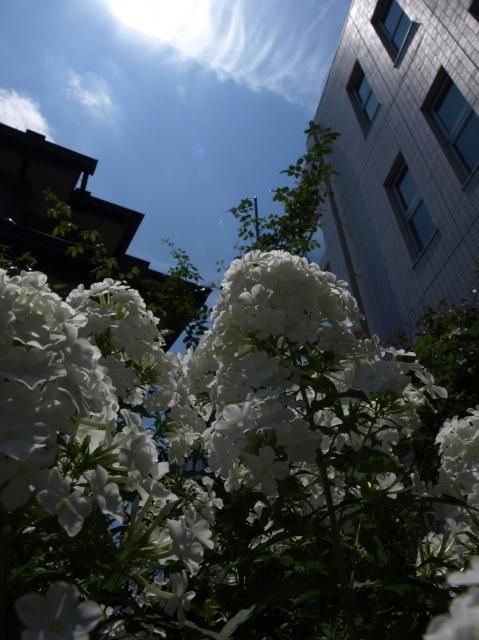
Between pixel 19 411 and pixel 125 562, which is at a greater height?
pixel 19 411

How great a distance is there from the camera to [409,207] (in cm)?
909

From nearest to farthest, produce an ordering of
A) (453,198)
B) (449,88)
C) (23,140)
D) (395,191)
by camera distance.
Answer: (453,198) → (449,88) → (23,140) → (395,191)

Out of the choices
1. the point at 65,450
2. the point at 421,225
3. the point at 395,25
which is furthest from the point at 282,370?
the point at 395,25

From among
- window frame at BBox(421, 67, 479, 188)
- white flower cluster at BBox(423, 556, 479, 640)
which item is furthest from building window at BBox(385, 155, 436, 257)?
white flower cluster at BBox(423, 556, 479, 640)

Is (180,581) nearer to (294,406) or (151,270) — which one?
(294,406)

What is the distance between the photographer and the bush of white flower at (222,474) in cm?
104

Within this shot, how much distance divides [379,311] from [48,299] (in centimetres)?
900

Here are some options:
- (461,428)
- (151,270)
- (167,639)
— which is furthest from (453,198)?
(167,639)

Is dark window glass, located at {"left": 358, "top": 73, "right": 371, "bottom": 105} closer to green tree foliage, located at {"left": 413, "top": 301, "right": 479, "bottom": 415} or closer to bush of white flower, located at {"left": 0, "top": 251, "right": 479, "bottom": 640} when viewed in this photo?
green tree foliage, located at {"left": 413, "top": 301, "right": 479, "bottom": 415}

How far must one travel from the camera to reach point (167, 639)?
1495mm

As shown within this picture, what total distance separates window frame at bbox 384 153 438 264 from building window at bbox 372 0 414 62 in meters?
1.92

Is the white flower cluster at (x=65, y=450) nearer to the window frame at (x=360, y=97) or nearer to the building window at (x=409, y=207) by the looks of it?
the building window at (x=409, y=207)

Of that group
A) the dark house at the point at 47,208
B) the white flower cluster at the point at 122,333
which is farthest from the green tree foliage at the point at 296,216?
the white flower cluster at the point at 122,333

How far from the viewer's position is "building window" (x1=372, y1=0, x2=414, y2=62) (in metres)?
9.34
